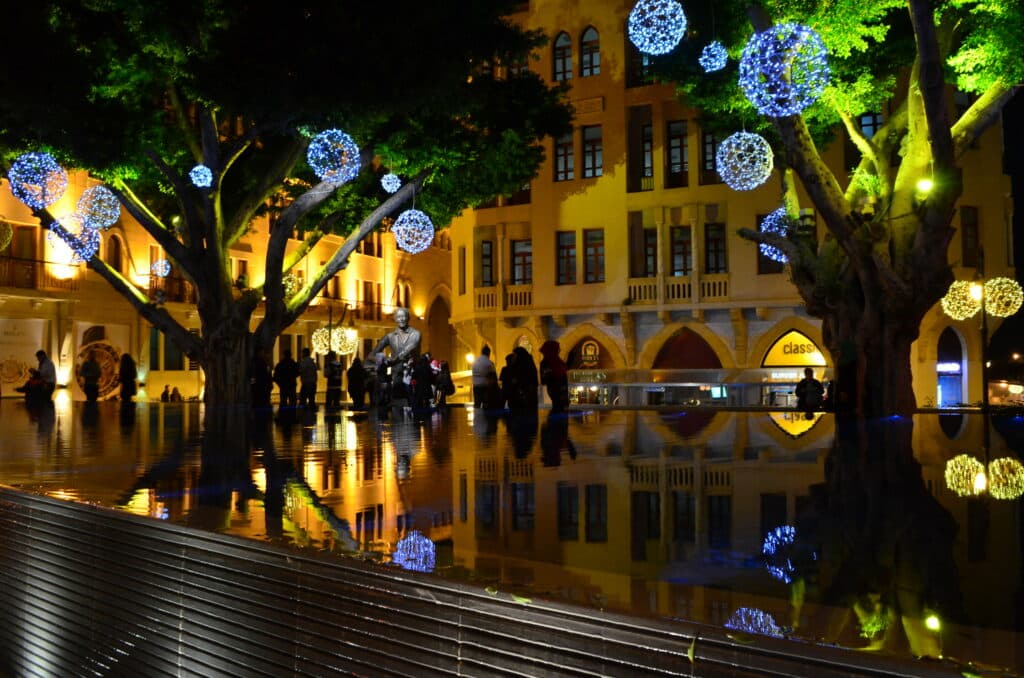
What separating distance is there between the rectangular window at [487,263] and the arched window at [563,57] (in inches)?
256

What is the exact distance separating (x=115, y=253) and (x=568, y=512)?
117 feet

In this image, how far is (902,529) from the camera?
4598 mm

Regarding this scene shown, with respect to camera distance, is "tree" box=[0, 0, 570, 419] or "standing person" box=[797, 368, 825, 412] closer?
"tree" box=[0, 0, 570, 419]

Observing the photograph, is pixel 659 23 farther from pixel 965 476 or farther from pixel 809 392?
pixel 809 392

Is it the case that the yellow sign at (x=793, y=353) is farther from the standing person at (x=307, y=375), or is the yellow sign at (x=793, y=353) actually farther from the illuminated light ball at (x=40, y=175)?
the illuminated light ball at (x=40, y=175)

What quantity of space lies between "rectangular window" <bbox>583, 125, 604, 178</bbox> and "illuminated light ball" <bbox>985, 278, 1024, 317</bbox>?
14.6 metres

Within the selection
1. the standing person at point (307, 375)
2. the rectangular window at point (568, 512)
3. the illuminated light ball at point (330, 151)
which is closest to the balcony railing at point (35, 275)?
the standing person at point (307, 375)

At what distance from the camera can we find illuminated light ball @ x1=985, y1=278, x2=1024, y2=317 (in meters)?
24.0

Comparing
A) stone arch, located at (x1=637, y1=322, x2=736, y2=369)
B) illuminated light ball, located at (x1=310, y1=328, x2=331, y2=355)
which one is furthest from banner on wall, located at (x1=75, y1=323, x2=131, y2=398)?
stone arch, located at (x1=637, y1=322, x2=736, y2=369)

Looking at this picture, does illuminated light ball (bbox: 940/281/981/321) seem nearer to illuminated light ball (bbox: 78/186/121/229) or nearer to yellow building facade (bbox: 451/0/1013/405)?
yellow building facade (bbox: 451/0/1013/405)

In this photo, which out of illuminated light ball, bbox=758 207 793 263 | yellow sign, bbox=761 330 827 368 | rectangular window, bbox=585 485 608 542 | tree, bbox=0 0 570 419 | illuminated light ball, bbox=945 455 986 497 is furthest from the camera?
yellow sign, bbox=761 330 827 368

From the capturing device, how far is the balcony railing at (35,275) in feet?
108

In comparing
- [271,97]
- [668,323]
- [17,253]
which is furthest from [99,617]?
[17,253]

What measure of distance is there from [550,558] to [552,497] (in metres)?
2.00
